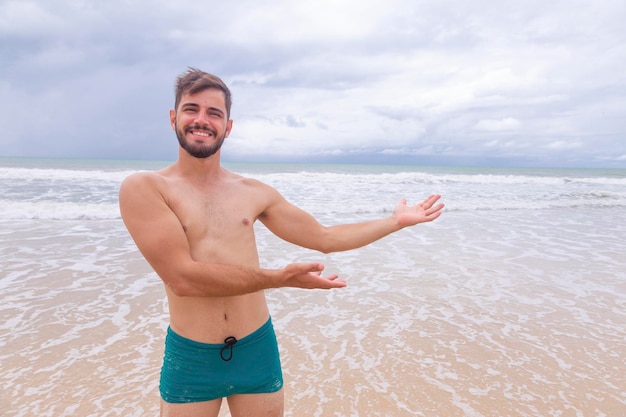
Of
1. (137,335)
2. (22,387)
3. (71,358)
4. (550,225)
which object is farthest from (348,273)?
(550,225)

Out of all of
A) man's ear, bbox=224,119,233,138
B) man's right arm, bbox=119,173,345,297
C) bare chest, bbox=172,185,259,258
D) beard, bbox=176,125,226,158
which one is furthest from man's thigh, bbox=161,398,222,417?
man's ear, bbox=224,119,233,138

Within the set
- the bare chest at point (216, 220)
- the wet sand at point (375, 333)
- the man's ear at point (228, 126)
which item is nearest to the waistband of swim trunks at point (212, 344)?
the bare chest at point (216, 220)

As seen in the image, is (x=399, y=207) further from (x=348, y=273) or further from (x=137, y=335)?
(x=348, y=273)

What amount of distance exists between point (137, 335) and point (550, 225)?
41.3 ft

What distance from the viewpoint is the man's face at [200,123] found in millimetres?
2105

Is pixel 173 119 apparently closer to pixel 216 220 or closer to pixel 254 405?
pixel 216 220

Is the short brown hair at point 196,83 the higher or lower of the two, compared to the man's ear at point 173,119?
higher

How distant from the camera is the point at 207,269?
1.88m

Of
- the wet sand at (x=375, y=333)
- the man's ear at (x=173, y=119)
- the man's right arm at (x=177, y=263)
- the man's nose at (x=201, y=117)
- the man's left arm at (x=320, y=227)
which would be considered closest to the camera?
the man's right arm at (x=177, y=263)

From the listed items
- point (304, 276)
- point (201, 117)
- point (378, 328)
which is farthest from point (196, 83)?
point (378, 328)

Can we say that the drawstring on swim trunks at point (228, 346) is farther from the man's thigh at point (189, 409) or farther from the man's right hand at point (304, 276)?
the man's right hand at point (304, 276)

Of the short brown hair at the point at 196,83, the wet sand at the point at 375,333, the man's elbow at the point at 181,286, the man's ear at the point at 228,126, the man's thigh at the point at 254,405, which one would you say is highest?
the short brown hair at the point at 196,83

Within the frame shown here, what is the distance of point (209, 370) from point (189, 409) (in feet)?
0.68

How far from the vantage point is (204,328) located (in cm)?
215
